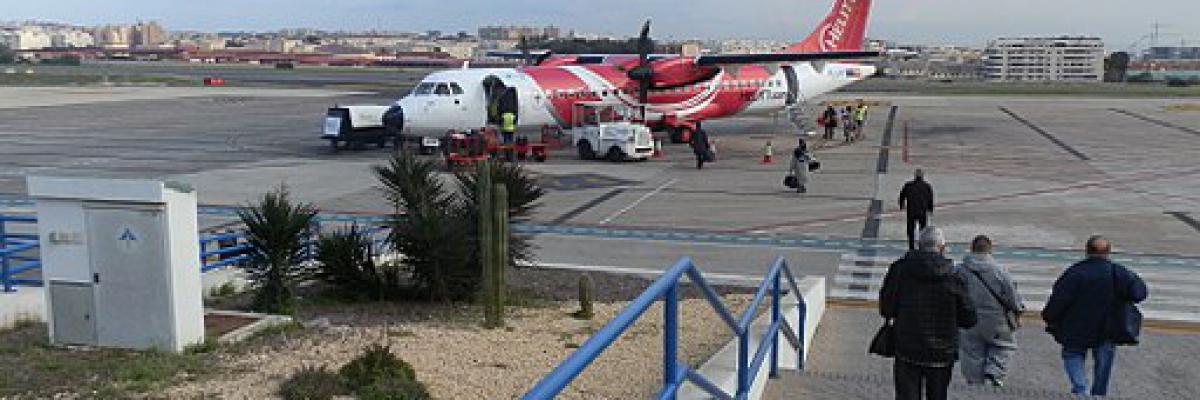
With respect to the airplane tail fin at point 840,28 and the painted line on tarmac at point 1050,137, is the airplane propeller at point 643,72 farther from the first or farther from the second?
the painted line on tarmac at point 1050,137

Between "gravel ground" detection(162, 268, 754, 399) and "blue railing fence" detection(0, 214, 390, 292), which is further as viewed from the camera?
"blue railing fence" detection(0, 214, 390, 292)

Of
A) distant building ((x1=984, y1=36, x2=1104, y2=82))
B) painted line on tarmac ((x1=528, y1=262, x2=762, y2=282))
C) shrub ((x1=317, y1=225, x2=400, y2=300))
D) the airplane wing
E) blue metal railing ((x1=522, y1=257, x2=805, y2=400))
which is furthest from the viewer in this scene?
distant building ((x1=984, y1=36, x2=1104, y2=82))

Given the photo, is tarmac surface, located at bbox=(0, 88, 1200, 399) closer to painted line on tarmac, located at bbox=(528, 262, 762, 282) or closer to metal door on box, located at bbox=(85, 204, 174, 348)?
painted line on tarmac, located at bbox=(528, 262, 762, 282)

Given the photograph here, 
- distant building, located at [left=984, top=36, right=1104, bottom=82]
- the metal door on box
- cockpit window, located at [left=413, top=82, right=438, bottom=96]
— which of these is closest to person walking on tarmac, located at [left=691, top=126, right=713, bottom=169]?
cockpit window, located at [left=413, top=82, right=438, bottom=96]

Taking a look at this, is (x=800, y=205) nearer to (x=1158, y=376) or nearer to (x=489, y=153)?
(x=489, y=153)

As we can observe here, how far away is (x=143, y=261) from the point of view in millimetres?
9281

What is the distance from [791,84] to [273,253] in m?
29.7

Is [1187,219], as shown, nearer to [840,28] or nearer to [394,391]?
[394,391]

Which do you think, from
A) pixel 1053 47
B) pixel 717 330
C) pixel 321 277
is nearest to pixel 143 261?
pixel 321 277

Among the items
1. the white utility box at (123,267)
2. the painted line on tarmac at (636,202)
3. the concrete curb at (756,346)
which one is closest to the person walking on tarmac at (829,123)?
the painted line on tarmac at (636,202)

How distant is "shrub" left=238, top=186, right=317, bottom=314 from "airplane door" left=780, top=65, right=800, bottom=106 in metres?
29.2

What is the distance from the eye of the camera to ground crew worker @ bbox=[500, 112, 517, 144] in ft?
94.4

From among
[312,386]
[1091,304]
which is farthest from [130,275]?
[1091,304]

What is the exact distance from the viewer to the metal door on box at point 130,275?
9.18 m
